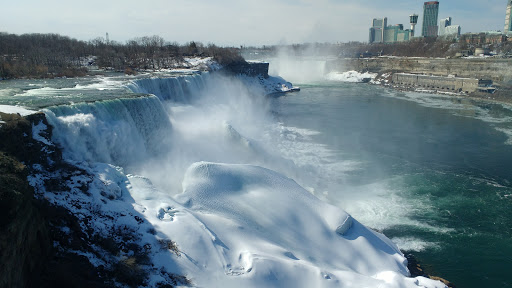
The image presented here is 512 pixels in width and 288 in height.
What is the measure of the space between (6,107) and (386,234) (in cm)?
1193

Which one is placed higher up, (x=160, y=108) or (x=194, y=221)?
(x=160, y=108)

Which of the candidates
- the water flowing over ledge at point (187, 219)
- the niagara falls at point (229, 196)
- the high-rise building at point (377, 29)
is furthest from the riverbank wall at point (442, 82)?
the high-rise building at point (377, 29)

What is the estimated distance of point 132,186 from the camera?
Result: 9.11m

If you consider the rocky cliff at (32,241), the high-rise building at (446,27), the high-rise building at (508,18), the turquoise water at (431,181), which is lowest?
the turquoise water at (431,181)

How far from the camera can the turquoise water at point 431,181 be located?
1014cm

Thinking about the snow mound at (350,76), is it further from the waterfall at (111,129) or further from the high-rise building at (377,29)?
the high-rise building at (377,29)

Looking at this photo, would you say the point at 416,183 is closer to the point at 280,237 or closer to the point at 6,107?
the point at 280,237

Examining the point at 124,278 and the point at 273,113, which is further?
the point at 273,113

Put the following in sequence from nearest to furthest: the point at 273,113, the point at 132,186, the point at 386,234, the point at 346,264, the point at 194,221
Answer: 1. the point at 194,221
2. the point at 346,264
3. the point at 132,186
4. the point at 386,234
5. the point at 273,113

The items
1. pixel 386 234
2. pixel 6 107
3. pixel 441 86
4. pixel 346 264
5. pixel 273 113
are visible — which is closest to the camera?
pixel 346 264

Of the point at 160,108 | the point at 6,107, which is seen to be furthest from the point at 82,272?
the point at 160,108

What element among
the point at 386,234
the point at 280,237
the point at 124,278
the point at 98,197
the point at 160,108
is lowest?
the point at 386,234

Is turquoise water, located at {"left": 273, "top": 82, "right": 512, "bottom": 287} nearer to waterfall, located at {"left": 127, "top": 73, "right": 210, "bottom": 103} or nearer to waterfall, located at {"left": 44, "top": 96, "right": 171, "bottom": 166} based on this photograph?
waterfall, located at {"left": 44, "top": 96, "right": 171, "bottom": 166}

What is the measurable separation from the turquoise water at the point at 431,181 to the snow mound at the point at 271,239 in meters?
2.04
